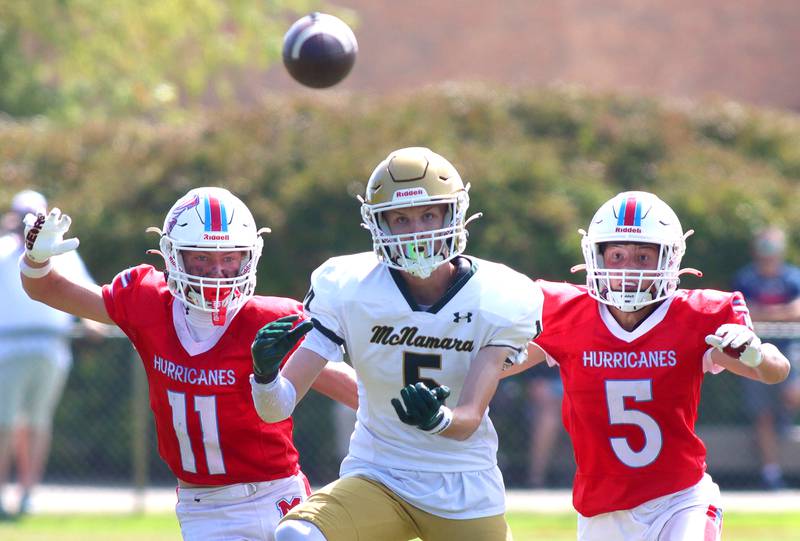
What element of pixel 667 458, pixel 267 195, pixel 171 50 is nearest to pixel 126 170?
pixel 267 195

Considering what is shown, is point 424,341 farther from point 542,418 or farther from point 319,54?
point 542,418

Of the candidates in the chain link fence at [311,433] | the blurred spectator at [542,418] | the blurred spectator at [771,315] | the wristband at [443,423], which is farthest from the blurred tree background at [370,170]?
the wristband at [443,423]

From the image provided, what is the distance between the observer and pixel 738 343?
4676mm

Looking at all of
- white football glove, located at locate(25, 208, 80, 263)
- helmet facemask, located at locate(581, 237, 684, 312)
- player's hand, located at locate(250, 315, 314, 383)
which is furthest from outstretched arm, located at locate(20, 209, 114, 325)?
helmet facemask, located at locate(581, 237, 684, 312)

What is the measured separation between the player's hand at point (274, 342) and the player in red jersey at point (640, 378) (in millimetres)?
1269

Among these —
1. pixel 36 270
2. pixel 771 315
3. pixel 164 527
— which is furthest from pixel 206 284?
pixel 771 315

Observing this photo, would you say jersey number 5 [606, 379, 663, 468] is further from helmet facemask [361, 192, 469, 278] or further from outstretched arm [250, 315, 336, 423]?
outstretched arm [250, 315, 336, 423]

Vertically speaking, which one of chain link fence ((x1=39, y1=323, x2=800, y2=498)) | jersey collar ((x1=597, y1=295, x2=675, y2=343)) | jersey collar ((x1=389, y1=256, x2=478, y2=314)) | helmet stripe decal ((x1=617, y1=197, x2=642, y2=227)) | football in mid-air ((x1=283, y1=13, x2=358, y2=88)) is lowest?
chain link fence ((x1=39, y1=323, x2=800, y2=498))

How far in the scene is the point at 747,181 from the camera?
38.5ft

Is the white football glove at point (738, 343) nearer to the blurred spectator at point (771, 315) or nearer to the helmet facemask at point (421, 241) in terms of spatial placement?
the helmet facemask at point (421, 241)

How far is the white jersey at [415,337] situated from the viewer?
4.73 meters

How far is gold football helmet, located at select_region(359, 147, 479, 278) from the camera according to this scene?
4727 mm

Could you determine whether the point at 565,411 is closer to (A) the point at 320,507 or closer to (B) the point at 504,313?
(B) the point at 504,313

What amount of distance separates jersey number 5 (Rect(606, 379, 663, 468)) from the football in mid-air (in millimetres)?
2232
